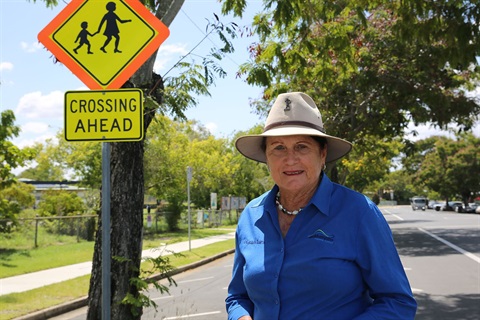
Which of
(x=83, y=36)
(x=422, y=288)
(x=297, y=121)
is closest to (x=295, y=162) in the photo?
(x=297, y=121)

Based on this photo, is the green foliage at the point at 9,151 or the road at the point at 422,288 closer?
the road at the point at 422,288

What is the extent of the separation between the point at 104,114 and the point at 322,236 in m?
2.15

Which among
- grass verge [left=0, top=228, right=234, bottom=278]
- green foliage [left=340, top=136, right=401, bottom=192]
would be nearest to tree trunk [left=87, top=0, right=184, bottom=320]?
grass verge [left=0, top=228, right=234, bottom=278]

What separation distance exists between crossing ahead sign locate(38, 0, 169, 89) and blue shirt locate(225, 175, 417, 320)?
2.16 metres

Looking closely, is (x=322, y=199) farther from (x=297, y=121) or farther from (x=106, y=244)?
(x=106, y=244)

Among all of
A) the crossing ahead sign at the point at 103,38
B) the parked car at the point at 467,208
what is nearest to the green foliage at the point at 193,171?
the crossing ahead sign at the point at 103,38

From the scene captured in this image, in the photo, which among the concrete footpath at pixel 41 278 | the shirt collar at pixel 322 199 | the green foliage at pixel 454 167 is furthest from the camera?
the green foliage at pixel 454 167

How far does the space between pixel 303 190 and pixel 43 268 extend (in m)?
13.4

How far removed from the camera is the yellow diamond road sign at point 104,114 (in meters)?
4.02

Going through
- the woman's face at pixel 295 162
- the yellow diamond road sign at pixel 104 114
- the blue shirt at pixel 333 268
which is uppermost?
the yellow diamond road sign at pixel 104 114

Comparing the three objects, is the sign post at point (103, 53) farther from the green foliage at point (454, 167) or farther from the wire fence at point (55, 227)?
the green foliage at point (454, 167)

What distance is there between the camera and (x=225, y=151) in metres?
56.8

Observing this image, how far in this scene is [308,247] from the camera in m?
2.39

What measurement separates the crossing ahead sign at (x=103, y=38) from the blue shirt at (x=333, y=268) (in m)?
2.16
